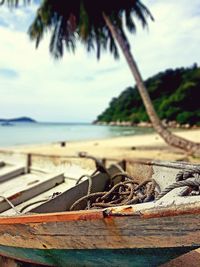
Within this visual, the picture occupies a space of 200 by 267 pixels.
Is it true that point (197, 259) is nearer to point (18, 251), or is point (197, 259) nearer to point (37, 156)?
point (18, 251)

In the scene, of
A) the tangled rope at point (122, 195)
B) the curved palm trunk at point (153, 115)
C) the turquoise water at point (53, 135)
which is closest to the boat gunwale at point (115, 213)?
the tangled rope at point (122, 195)

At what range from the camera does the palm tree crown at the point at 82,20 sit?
11.8 metres

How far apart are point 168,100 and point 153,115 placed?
45096 mm

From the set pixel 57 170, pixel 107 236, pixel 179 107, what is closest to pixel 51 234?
pixel 107 236

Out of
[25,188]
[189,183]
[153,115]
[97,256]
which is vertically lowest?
[97,256]

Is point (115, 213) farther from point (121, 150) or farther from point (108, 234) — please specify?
point (121, 150)

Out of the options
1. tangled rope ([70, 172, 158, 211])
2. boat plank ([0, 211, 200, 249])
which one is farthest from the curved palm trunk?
boat plank ([0, 211, 200, 249])

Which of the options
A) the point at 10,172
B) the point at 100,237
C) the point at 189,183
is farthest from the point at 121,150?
the point at 100,237

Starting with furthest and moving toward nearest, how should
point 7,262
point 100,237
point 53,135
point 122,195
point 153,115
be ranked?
1. point 53,135
2. point 153,115
3. point 122,195
4. point 7,262
5. point 100,237

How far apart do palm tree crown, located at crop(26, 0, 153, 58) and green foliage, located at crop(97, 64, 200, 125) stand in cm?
3650

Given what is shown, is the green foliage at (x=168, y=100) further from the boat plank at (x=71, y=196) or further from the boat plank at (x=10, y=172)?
the boat plank at (x=71, y=196)

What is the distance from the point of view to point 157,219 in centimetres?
185

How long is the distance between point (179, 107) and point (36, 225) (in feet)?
167

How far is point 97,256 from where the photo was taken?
220 centimetres
